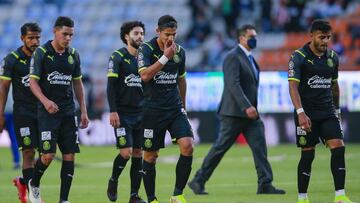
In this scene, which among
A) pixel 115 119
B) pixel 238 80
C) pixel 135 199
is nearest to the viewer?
pixel 115 119

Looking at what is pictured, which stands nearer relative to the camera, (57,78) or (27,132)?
(57,78)

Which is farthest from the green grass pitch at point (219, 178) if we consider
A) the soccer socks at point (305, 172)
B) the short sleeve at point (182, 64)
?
the short sleeve at point (182, 64)

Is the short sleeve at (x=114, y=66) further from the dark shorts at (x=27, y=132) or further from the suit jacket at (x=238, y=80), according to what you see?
the suit jacket at (x=238, y=80)

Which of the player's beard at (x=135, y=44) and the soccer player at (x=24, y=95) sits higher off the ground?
the player's beard at (x=135, y=44)

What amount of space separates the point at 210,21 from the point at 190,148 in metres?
19.1

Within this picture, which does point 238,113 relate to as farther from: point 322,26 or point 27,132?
point 27,132

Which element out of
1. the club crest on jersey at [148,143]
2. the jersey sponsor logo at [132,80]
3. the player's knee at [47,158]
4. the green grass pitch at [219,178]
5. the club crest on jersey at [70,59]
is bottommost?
the green grass pitch at [219,178]

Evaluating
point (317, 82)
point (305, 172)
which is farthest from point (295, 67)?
point (305, 172)

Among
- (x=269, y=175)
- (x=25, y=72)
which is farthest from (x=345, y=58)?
(x=25, y=72)

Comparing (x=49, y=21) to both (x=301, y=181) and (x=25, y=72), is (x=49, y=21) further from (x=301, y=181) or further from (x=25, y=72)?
(x=301, y=181)

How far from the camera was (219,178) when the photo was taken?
16359 mm

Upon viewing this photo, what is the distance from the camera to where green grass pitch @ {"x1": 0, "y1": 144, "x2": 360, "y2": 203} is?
512 inches

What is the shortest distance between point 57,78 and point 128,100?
138cm

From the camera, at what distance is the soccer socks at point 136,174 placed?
489 inches
